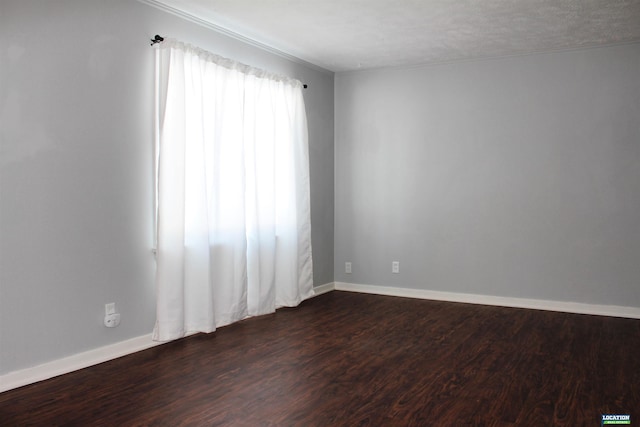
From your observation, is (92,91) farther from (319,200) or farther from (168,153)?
(319,200)

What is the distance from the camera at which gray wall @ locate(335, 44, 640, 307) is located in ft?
17.1

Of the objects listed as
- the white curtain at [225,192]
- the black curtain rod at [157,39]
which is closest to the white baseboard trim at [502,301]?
the white curtain at [225,192]

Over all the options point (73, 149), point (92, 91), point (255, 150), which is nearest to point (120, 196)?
point (73, 149)

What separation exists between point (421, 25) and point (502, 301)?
2889 mm

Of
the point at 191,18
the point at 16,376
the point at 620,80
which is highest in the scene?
the point at 191,18

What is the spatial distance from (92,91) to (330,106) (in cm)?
328

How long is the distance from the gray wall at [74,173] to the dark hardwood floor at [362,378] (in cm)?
38

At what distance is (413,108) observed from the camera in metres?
6.08

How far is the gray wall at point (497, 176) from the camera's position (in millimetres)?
5199

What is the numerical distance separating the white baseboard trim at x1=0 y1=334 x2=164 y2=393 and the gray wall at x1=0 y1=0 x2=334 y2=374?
46 mm

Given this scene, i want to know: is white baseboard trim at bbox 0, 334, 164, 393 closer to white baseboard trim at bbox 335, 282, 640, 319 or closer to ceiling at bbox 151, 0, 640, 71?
ceiling at bbox 151, 0, 640, 71

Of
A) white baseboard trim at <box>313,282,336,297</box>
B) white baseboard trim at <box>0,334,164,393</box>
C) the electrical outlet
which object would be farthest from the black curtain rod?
white baseboard trim at <box>313,282,336,297</box>

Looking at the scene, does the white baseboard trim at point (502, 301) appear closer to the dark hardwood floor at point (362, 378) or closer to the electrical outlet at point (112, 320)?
the dark hardwood floor at point (362, 378)

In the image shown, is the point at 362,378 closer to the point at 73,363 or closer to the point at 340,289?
the point at 73,363
